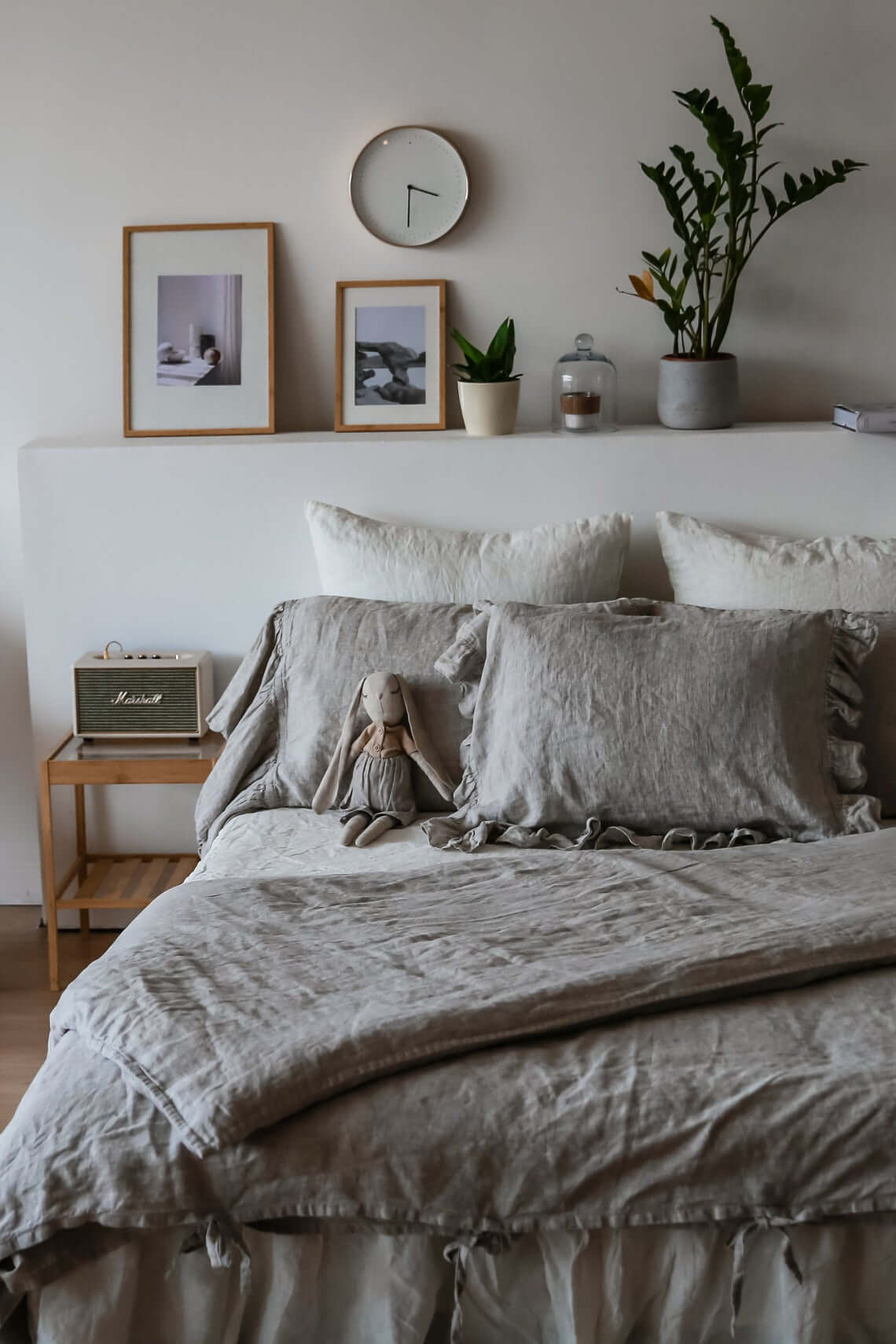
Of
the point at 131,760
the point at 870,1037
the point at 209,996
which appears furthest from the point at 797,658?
the point at 131,760

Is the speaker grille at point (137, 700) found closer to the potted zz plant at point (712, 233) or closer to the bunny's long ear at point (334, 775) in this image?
the bunny's long ear at point (334, 775)

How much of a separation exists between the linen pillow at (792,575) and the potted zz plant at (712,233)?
12.0 inches

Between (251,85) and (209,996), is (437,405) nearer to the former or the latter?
(251,85)

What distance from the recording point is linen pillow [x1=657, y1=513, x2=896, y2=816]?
2.38 m

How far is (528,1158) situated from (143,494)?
1.87 metres

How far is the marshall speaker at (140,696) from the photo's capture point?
279 centimetres

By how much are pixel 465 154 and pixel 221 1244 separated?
2.31m

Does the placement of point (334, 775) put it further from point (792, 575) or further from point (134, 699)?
point (792, 575)

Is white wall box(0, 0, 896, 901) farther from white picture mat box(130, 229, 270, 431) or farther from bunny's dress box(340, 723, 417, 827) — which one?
bunny's dress box(340, 723, 417, 827)

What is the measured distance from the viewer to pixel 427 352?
292 centimetres

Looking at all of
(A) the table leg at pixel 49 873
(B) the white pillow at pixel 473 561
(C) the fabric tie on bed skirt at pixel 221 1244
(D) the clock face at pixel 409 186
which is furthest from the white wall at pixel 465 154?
(C) the fabric tie on bed skirt at pixel 221 1244

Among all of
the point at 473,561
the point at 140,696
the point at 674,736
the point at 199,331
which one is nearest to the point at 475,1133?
the point at 674,736

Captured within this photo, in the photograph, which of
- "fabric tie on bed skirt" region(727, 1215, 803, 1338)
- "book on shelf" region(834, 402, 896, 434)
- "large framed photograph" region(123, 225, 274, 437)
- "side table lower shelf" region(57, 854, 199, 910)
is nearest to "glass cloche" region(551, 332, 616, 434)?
"book on shelf" region(834, 402, 896, 434)

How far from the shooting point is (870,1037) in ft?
4.90
